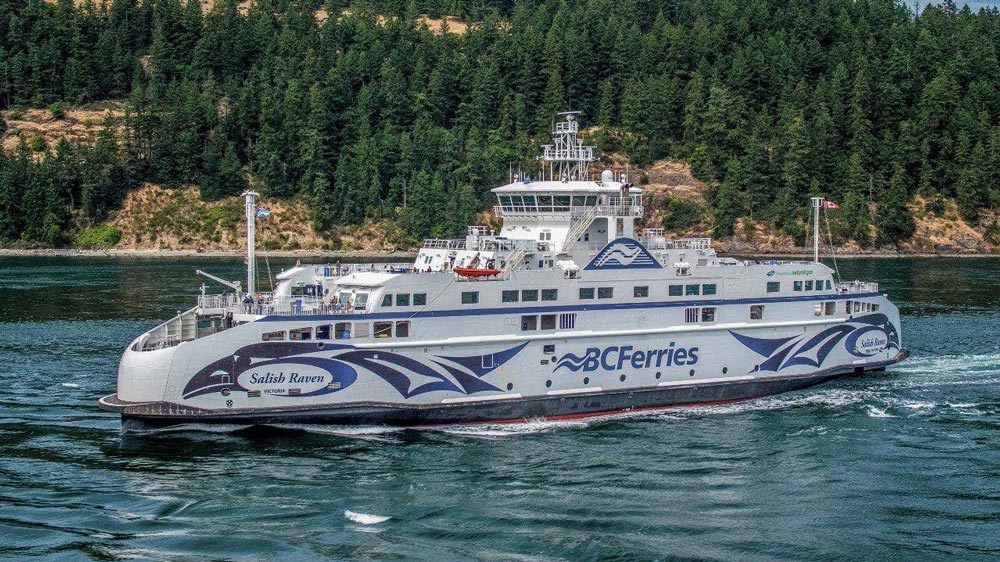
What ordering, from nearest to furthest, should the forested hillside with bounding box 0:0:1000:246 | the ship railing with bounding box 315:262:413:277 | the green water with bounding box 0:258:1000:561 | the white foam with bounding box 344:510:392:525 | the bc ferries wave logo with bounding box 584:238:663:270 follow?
the green water with bounding box 0:258:1000:561 → the white foam with bounding box 344:510:392:525 → the bc ferries wave logo with bounding box 584:238:663:270 → the ship railing with bounding box 315:262:413:277 → the forested hillside with bounding box 0:0:1000:246

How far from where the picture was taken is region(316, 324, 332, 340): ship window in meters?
29.9

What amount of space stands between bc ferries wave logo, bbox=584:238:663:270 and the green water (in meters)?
5.10

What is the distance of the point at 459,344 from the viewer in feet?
102

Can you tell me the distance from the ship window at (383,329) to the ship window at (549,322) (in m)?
5.15

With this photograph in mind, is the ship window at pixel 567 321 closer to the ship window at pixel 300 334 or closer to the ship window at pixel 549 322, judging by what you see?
the ship window at pixel 549 322

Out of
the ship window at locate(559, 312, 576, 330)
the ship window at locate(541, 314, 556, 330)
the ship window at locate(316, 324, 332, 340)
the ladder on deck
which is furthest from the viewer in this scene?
the ladder on deck

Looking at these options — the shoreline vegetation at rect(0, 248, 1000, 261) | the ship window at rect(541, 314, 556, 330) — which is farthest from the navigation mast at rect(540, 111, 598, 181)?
the shoreline vegetation at rect(0, 248, 1000, 261)

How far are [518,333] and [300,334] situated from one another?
6.98m

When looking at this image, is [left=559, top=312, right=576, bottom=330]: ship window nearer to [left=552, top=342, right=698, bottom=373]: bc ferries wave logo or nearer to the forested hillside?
[left=552, top=342, right=698, bottom=373]: bc ferries wave logo

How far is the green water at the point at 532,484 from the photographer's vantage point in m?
22.6

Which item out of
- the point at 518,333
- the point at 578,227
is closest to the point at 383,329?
Result: the point at 518,333

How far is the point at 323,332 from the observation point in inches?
1180

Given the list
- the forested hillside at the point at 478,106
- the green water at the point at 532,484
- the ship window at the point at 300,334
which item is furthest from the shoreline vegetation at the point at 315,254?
the ship window at the point at 300,334

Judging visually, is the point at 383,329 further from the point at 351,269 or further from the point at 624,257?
the point at 624,257
